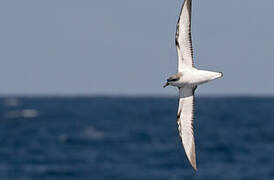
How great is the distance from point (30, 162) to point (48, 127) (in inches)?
2073

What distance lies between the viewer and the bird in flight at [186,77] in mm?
20109

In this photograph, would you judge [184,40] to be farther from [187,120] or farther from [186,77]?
Answer: [187,120]

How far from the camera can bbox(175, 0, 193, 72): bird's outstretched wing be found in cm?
2078

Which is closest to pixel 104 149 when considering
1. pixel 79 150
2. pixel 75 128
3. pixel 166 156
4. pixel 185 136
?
pixel 79 150

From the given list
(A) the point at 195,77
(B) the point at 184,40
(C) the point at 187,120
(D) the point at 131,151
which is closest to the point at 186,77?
(A) the point at 195,77

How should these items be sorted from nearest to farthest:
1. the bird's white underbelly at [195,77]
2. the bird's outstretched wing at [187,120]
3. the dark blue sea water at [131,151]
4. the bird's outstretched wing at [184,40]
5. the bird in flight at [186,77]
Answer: the bird's white underbelly at [195,77]
the bird in flight at [186,77]
the bird's outstretched wing at [184,40]
the bird's outstretched wing at [187,120]
the dark blue sea water at [131,151]

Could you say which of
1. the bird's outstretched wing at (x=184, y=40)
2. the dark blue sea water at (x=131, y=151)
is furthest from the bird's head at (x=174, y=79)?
the dark blue sea water at (x=131, y=151)

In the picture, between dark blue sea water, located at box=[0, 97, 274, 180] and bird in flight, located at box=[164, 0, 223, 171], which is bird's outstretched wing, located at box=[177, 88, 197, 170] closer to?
bird in flight, located at box=[164, 0, 223, 171]

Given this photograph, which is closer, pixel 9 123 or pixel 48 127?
pixel 48 127

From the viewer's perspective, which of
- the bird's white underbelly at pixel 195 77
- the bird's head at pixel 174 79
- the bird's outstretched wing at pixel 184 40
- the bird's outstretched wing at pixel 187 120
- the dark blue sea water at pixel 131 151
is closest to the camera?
the bird's white underbelly at pixel 195 77

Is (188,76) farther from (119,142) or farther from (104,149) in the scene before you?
(119,142)

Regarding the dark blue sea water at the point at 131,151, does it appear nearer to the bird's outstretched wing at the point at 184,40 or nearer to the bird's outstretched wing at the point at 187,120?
the bird's outstretched wing at the point at 187,120

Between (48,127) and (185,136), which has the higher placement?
(185,136)

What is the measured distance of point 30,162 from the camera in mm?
95938
